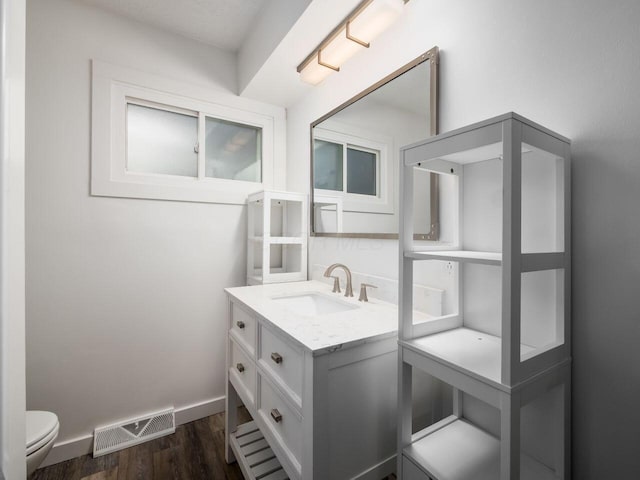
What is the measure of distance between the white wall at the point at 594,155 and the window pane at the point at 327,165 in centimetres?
83

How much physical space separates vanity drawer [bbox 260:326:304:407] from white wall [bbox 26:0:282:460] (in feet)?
3.47

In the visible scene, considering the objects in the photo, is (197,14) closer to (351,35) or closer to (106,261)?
(351,35)

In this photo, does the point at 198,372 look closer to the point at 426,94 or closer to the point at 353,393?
the point at 353,393

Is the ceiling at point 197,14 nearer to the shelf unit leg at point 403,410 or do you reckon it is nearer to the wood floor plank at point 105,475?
the shelf unit leg at point 403,410

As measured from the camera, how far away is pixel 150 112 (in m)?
1.92

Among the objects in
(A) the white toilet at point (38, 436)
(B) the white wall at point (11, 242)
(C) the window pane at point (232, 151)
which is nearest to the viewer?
(B) the white wall at point (11, 242)

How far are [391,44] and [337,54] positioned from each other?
0.29 m

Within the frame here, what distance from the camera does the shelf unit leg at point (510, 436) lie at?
623 mm

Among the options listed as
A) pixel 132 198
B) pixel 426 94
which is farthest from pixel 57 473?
pixel 426 94

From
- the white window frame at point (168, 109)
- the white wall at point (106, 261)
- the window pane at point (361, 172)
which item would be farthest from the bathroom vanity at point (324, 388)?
the white window frame at point (168, 109)

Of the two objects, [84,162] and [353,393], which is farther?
[84,162]

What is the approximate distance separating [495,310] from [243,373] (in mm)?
1095

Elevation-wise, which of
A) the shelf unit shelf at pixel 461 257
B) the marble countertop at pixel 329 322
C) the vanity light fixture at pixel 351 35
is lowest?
the marble countertop at pixel 329 322

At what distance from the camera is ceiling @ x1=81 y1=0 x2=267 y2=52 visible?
170 cm
